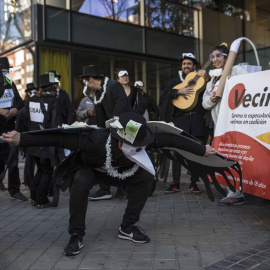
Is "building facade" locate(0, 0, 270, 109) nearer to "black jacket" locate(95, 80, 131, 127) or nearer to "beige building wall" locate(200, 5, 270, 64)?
"beige building wall" locate(200, 5, 270, 64)

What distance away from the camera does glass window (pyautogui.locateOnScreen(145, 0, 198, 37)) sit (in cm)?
1384

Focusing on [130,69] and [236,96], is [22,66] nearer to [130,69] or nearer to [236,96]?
[130,69]

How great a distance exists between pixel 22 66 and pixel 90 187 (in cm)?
938

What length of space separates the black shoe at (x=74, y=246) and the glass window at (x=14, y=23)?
909cm

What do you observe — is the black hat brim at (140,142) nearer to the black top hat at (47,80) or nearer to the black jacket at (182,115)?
the black top hat at (47,80)

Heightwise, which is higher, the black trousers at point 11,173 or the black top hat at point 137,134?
the black top hat at point 137,134

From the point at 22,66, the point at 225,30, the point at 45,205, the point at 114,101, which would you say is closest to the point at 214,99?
the point at 114,101

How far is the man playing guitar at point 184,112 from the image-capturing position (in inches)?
229

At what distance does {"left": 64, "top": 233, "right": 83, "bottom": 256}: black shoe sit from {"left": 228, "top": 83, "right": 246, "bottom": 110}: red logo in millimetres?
2543

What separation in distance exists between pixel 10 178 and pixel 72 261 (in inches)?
119

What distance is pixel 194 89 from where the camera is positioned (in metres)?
5.77

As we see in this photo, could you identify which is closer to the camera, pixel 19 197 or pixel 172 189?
pixel 19 197

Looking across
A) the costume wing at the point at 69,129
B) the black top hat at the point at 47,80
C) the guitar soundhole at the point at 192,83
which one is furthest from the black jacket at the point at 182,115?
the costume wing at the point at 69,129

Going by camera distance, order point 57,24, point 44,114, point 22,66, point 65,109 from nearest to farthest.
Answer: point 44,114 → point 65,109 → point 57,24 → point 22,66
